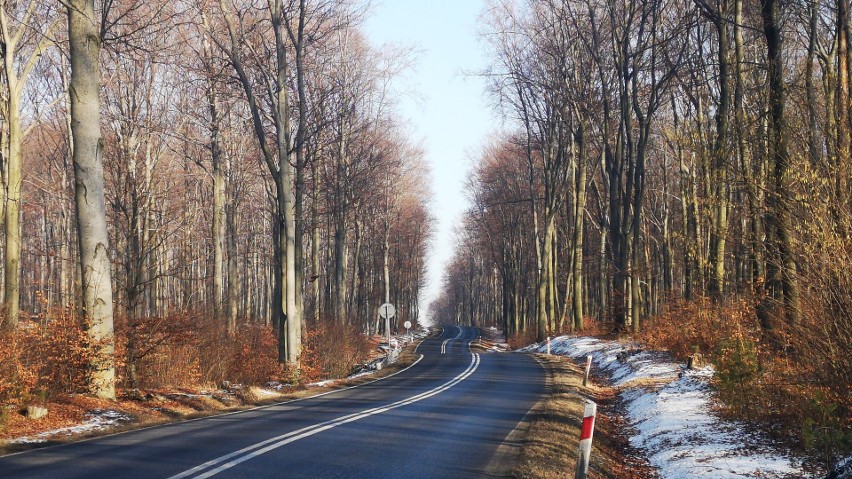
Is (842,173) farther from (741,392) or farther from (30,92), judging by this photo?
(30,92)

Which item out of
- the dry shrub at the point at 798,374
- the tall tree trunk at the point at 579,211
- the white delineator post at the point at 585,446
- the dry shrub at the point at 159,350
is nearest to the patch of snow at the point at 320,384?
the dry shrub at the point at 159,350

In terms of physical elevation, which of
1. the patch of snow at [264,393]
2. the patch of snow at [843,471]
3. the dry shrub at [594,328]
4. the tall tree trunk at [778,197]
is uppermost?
the tall tree trunk at [778,197]

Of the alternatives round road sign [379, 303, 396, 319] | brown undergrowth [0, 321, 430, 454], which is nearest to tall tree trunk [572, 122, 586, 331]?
round road sign [379, 303, 396, 319]

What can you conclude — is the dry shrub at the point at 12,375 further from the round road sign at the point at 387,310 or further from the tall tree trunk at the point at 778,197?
the round road sign at the point at 387,310

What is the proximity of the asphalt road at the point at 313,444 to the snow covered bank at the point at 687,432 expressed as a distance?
235cm

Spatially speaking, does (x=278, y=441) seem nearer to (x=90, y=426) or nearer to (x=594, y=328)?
(x=90, y=426)

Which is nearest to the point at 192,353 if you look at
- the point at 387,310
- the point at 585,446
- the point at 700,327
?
the point at 387,310

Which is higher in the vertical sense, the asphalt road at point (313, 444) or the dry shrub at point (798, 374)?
the dry shrub at point (798, 374)

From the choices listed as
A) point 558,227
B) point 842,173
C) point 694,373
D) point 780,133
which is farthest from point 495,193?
point 842,173

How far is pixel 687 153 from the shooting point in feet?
107

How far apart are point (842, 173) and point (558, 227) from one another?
46.9 metres

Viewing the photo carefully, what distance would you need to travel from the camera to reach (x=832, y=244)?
8.23m

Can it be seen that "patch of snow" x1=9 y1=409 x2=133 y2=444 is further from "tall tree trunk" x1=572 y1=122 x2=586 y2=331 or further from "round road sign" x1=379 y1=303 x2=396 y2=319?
"tall tree trunk" x1=572 y1=122 x2=586 y2=331

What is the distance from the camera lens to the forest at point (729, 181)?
8.66 metres
